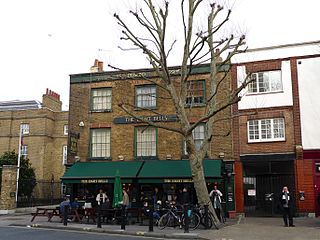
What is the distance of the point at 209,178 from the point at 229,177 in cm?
185

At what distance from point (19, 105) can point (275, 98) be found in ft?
118

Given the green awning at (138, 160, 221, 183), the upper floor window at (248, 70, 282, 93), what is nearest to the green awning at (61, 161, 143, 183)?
the green awning at (138, 160, 221, 183)

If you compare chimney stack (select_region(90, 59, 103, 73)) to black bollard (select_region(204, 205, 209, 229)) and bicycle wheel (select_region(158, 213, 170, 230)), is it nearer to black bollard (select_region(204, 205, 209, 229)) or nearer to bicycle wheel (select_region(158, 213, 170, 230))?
bicycle wheel (select_region(158, 213, 170, 230))

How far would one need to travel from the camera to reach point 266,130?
65.4 feet

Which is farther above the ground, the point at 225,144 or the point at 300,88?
the point at 300,88

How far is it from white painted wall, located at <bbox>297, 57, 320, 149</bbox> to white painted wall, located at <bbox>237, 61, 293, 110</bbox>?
553 mm

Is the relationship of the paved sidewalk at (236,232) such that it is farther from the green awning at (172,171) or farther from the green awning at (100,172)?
the green awning at (100,172)

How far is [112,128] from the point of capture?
22.3 m

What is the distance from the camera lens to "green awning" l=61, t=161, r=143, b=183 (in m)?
20.0

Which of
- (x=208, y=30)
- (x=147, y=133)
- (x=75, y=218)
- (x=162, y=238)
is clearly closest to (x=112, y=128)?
(x=147, y=133)

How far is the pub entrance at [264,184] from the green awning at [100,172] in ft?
19.9

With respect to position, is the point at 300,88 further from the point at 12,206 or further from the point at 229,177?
the point at 12,206

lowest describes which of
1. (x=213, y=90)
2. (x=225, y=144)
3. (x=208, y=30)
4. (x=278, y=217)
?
(x=278, y=217)

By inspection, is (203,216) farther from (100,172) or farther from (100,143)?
(100,143)
